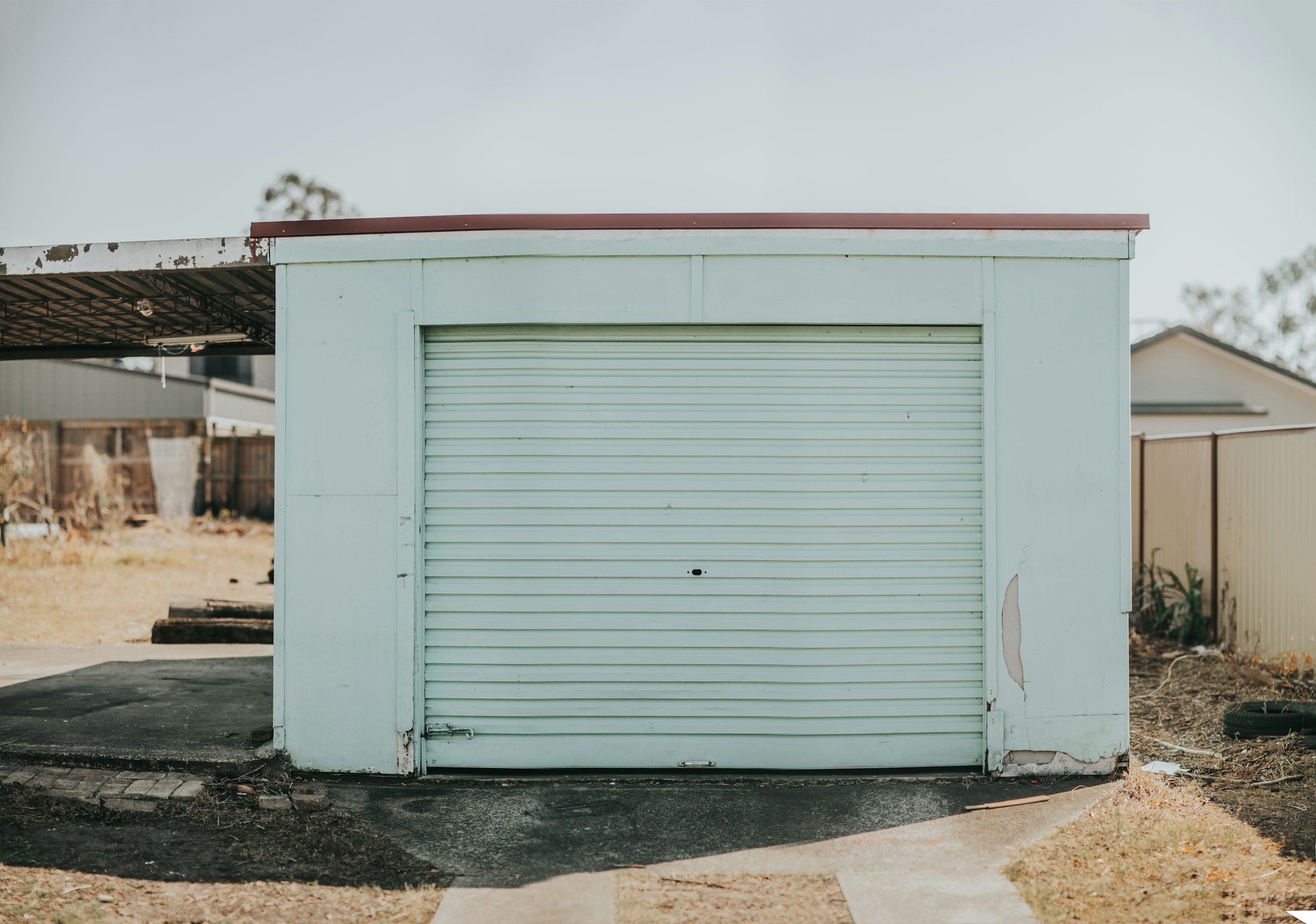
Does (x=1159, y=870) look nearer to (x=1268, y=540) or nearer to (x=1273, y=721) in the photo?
(x=1273, y=721)

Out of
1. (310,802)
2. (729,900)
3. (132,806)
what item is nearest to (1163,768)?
(729,900)

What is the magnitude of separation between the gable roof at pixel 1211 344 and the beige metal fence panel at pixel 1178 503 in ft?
27.1

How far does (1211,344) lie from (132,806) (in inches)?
788

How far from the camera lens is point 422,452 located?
555cm

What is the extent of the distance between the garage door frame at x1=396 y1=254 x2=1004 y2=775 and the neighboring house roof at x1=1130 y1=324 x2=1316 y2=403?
1483 centimetres

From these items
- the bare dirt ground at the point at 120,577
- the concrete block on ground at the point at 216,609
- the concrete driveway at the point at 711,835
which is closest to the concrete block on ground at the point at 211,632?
the concrete block on ground at the point at 216,609

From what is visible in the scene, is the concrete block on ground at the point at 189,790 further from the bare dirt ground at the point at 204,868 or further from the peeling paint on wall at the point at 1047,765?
the peeling paint on wall at the point at 1047,765

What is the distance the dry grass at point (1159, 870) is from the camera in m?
3.75

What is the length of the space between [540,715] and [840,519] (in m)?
2.25

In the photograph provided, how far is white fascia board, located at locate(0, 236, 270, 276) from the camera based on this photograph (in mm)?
5637

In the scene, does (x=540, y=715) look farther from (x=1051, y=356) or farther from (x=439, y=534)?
(x=1051, y=356)

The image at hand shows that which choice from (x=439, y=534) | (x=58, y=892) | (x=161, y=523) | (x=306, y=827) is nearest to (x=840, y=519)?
(x=439, y=534)

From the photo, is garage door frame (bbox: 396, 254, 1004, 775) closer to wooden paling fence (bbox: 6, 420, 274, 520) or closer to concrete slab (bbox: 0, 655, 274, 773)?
concrete slab (bbox: 0, 655, 274, 773)

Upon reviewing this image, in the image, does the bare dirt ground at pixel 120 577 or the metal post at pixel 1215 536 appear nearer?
the metal post at pixel 1215 536
